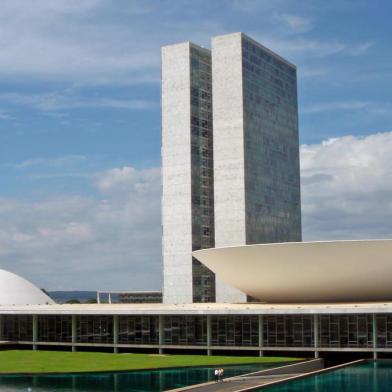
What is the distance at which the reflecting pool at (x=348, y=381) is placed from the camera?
36.0 m

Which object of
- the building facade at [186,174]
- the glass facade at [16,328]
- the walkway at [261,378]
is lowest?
the walkway at [261,378]

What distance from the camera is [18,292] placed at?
7281 cm

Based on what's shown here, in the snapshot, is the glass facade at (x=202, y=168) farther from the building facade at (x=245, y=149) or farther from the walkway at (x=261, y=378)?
the walkway at (x=261, y=378)

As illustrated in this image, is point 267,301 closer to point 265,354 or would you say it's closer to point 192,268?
point 265,354

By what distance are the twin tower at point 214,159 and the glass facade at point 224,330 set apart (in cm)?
1897

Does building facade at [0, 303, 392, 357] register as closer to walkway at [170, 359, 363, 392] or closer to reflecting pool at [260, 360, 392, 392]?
walkway at [170, 359, 363, 392]

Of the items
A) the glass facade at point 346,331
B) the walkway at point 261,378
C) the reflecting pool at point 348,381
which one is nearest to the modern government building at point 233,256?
the glass facade at point 346,331

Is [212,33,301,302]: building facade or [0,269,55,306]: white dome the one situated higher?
[212,33,301,302]: building facade

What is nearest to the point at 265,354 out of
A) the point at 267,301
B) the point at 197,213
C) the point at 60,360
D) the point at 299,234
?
the point at 267,301

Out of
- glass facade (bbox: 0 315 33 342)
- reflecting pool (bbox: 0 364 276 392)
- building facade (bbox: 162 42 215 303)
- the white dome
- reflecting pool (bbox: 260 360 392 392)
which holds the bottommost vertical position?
reflecting pool (bbox: 260 360 392 392)

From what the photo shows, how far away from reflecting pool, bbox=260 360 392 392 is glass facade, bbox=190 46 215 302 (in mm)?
34090

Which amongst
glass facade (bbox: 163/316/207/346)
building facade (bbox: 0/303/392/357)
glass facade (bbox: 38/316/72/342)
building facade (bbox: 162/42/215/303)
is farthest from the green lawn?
building facade (bbox: 162/42/215/303)

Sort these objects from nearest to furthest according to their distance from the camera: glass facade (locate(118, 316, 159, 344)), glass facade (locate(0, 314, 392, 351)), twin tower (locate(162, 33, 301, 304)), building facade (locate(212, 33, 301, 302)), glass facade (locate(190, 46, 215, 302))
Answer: glass facade (locate(0, 314, 392, 351)) → glass facade (locate(118, 316, 159, 344)) → building facade (locate(212, 33, 301, 302)) → twin tower (locate(162, 33, 301, 304)) → glass facade (locate(190, 46, 215, 302))

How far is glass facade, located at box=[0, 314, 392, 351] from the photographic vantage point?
48.4 metres
